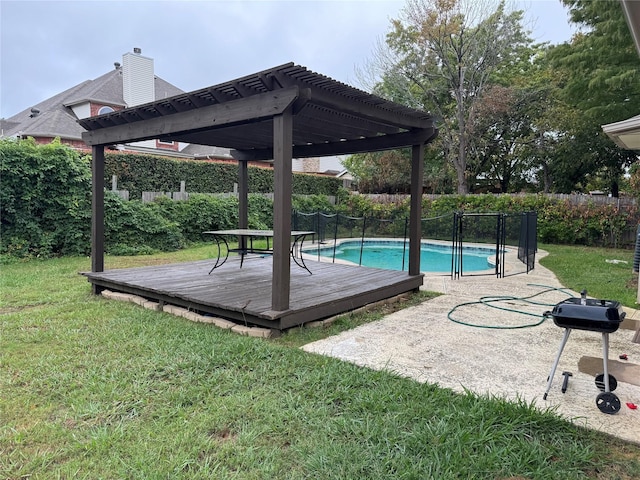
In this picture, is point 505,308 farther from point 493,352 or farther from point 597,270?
point 597,270

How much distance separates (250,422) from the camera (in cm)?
221

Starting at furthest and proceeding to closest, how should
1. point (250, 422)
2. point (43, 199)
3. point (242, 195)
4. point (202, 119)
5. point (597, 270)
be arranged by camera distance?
1. point (43, 199)
2. point (242, 195)
3. point (597, 270)
4. point (202, 119)
5. point (250, 422)

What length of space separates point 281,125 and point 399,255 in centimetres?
835

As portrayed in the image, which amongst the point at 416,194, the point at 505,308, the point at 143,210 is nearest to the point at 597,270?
the point at 505,308

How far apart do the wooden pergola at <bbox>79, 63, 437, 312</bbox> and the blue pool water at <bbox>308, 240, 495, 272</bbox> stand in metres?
4.62

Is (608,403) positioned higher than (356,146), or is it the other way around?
(356,146)

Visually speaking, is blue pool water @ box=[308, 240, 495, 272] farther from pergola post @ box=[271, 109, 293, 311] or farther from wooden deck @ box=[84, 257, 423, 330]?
pergola post @ box=[271, 109, 293, 311]

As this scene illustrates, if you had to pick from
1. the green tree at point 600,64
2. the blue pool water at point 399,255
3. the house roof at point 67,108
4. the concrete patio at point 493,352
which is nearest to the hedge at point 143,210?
the blue pool water at point 399,255

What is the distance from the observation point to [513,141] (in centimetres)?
1623

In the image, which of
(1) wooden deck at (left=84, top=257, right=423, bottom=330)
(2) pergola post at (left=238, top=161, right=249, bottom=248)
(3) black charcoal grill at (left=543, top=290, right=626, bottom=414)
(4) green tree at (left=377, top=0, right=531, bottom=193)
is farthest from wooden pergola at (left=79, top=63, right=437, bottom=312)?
(4) green tree at (left=377, top=0, right=531, bottom=193)

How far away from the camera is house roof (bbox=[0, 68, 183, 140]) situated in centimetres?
1537

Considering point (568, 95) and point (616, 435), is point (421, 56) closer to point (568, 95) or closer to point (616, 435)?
point (568, 95)

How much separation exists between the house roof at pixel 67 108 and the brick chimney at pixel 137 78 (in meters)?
0.35

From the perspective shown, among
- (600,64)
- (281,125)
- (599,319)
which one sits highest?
(600,64)
